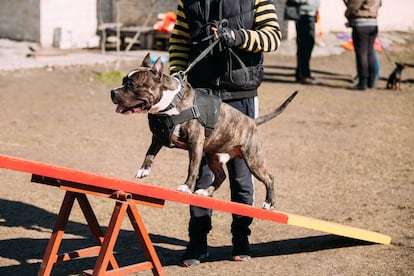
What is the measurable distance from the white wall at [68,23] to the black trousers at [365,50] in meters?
7.62

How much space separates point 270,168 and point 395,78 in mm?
6906

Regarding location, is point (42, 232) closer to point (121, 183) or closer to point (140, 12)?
point (121, 183)

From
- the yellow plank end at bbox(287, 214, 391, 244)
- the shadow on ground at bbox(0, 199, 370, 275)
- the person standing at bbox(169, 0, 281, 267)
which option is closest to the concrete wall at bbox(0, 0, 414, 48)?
the shadow on ground at bbox(0, 199, 370, 275)

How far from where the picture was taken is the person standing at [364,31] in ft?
48.9

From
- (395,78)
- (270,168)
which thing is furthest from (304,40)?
(270,168)

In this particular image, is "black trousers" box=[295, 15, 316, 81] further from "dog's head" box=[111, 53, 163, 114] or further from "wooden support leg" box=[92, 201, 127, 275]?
"wooden support leg" box=[92, 201, 127, 275]

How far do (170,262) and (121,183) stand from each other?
1589mm

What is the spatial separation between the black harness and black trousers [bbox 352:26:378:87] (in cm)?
1014

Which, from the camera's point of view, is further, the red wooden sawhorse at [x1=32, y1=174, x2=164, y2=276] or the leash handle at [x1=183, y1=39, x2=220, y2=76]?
the leash handle at [x1=183, y1=39, x2=220, y2=76]

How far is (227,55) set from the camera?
5.84m

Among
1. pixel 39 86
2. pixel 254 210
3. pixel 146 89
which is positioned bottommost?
pixel 39 86

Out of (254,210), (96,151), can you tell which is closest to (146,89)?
(254,210)

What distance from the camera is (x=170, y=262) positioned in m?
6.39

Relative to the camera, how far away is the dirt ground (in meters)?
6.48
